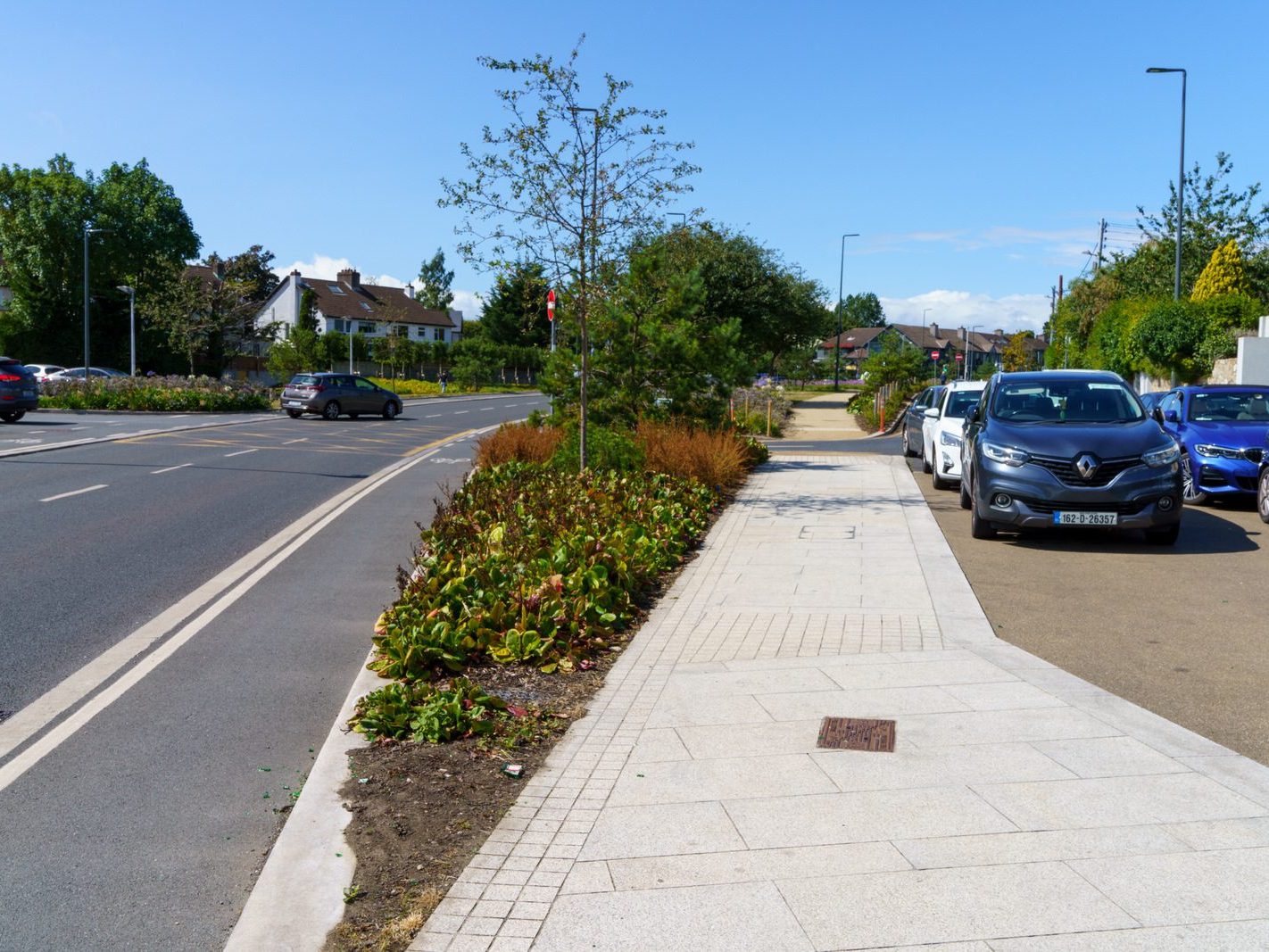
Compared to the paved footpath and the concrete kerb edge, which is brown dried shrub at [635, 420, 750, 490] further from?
the concrete kerb edge

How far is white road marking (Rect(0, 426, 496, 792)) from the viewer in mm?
5781

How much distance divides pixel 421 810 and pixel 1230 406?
1425 centimetres

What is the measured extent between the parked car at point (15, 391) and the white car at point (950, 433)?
24781 mm

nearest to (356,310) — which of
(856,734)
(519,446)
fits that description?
(519,446)

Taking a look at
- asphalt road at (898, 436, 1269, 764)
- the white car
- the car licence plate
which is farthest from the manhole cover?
the white car

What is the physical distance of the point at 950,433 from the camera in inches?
679

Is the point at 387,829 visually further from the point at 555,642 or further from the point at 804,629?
the point at 804,629

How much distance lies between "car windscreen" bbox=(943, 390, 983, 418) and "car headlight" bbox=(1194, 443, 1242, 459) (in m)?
3.93

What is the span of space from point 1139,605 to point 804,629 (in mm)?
2718

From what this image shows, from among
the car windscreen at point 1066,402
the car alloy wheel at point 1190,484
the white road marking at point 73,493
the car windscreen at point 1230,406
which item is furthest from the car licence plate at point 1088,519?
the white road marking at point 73,493

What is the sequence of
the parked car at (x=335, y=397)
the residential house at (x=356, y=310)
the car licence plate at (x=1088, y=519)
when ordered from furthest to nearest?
the residential house at (x=356, y=310), the parked car at (x=335, y=397), the car licence plate at (x=1088, y=519)

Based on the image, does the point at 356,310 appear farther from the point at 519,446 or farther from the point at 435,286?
the point at 519,446

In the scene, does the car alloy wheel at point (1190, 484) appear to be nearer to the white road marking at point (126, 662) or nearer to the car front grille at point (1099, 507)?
the car front grille at point (1099, 507)

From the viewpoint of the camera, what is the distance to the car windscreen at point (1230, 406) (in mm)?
15688
